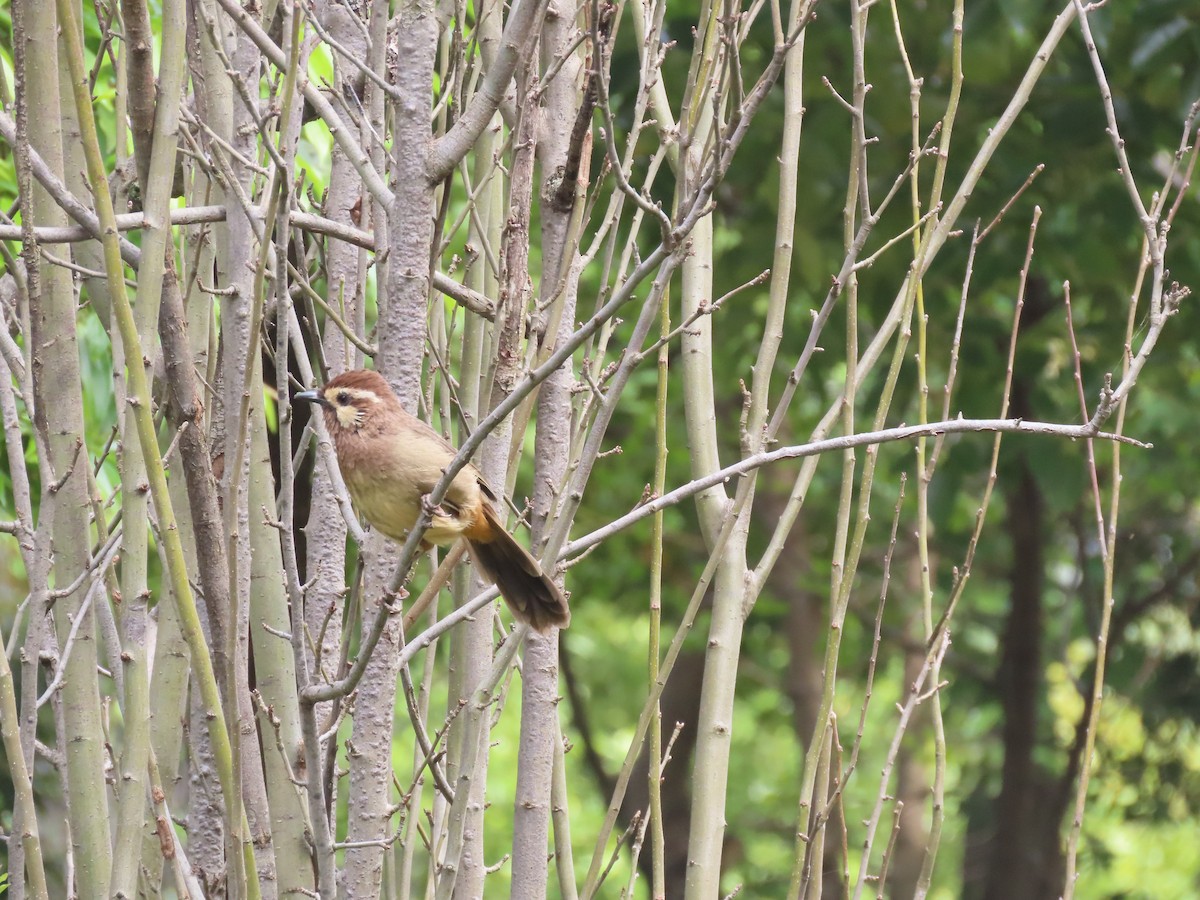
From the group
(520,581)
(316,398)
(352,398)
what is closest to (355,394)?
(352,398)

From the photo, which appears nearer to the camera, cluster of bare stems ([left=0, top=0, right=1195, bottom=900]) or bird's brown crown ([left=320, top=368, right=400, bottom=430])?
cluster of bare stems ([left=0, top=0, right=1195, bottom=900])

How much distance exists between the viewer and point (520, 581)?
8.84 feet

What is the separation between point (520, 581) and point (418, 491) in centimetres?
27

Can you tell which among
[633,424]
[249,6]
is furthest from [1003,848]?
[249,6]

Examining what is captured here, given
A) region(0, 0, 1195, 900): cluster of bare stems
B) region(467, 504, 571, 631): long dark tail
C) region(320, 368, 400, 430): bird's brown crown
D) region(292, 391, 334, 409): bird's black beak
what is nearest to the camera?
region(0, 0, 1195, 900): cluster of bare stems

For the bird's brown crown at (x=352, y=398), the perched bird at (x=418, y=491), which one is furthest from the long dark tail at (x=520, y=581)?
the bird's brown crown at (x=352, y=398)

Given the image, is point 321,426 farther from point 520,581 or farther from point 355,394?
point 520,581

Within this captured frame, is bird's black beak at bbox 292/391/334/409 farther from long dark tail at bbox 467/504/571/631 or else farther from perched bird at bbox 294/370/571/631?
long dark tail at bbox 467/504/571/631

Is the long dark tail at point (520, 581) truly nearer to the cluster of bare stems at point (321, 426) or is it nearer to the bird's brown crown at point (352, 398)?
the cluster of bare stems at point (321, 426)

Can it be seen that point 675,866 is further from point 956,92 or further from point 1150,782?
point 956,92

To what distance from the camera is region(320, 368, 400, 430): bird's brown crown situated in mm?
2520

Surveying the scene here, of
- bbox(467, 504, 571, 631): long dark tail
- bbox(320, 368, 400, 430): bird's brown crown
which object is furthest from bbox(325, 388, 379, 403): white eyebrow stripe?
bbox(467, 504, 571, 631): long dark tail

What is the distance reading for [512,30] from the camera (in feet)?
7.36

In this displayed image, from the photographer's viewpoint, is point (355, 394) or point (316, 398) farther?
point (316, 398)
